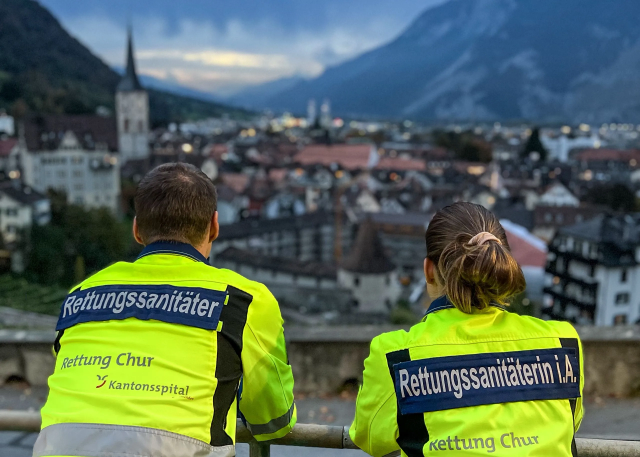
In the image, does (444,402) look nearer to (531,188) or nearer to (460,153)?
(531,188)

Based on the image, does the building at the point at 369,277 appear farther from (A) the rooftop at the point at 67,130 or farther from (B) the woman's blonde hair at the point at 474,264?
(A) the rooftop at the point at 67,130

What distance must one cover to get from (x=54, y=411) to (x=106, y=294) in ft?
1.10

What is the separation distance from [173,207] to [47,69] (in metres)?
116

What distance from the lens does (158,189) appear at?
1.97 metres

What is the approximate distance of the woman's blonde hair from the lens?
1.76 metres

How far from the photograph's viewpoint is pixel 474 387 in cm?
169

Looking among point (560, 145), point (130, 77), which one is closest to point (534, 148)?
point (560, 145)

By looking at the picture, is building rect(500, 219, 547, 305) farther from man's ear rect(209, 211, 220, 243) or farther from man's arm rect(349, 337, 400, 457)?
man's arm rect(349, 337, 400, 457)

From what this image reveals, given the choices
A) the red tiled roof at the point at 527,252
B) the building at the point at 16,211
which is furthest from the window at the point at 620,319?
the building at the point at 16,211

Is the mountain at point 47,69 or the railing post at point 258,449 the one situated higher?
the mountain at point 47,69

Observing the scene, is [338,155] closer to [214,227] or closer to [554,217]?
[554,217]

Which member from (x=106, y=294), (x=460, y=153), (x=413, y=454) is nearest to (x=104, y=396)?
(x=106, y=294)

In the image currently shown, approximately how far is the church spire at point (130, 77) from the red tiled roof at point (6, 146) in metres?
21.3

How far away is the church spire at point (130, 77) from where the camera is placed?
78.6 metres
